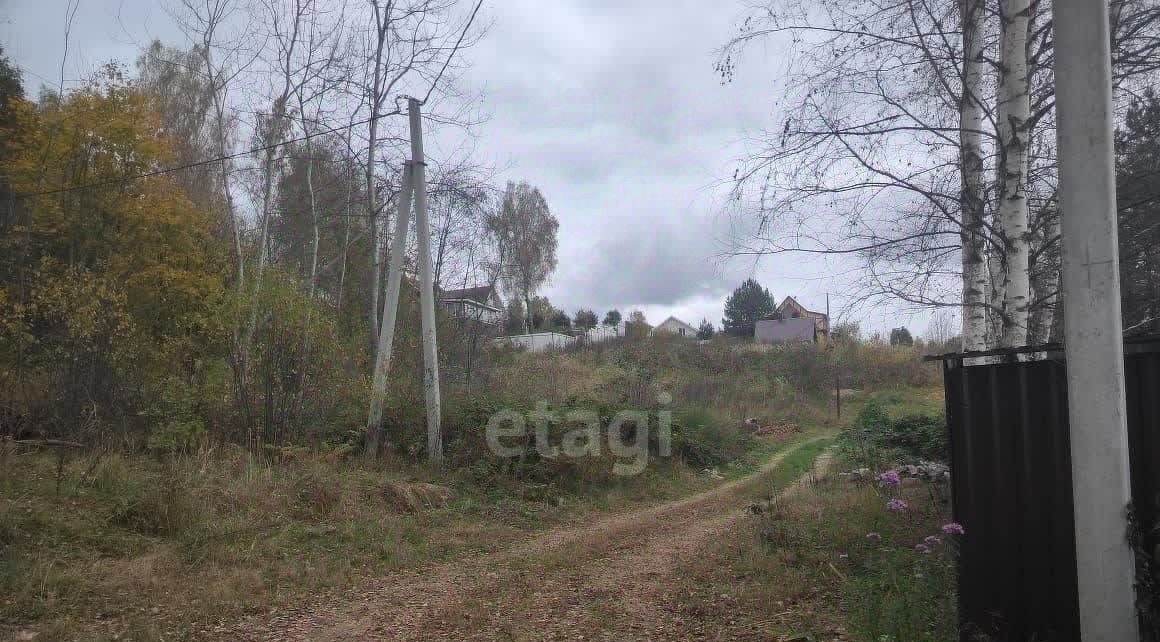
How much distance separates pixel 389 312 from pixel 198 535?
16.9 ft

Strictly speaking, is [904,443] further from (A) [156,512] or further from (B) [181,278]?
(B) [181,278]

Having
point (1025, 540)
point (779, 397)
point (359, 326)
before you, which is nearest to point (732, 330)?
point (779, 397)

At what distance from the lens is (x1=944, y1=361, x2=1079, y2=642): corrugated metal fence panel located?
3854 mm

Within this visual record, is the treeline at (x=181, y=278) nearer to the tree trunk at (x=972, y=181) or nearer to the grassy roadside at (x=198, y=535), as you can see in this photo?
the grassy roadside at (x=198, y=535)

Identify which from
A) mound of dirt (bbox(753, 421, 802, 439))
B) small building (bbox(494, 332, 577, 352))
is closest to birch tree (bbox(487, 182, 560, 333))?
small building (bbox(494, 332, 577, 352))

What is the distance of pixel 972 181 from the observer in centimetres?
704

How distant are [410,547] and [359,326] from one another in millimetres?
15457

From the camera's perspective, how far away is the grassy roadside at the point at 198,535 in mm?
5688

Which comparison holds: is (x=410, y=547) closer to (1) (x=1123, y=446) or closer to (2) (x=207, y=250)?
(1) (x=1123, y=446)

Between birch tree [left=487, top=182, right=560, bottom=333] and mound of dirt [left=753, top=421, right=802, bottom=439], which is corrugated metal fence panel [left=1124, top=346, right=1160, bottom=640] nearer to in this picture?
mound of dirt [left=753, top=421, right=802, bottom=439]

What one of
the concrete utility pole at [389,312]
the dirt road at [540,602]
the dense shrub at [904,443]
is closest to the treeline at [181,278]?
the concrete utility pole at [389,312]

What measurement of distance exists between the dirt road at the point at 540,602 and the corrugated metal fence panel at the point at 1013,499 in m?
1.52

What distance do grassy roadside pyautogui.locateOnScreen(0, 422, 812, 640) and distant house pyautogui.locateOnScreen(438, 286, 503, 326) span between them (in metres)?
11.1

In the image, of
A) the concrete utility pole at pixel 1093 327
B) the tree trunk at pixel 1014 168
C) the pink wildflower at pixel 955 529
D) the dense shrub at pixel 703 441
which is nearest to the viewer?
the concrete utility pole at pixel 1093 327
